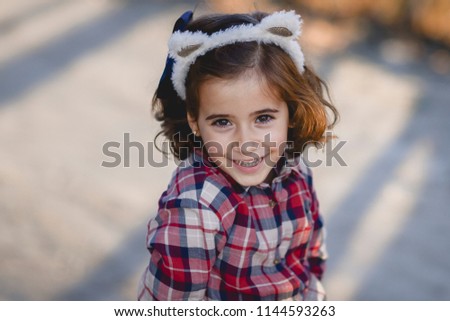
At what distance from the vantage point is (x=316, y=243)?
72.4 inches

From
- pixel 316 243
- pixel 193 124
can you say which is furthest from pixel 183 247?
pixel 316 243

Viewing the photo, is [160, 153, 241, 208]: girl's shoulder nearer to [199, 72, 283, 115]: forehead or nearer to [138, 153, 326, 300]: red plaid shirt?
[138, 153, 326, 300]: red plaid shirt

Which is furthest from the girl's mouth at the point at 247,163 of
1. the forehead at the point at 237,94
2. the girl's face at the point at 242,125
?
the forehead at the point at 237,94

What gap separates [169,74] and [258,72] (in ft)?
0.81

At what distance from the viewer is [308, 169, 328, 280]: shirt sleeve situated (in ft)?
5.74

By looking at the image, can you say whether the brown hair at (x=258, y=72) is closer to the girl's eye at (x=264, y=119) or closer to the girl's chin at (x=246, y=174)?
the girl's eye at (x=264, y=119)

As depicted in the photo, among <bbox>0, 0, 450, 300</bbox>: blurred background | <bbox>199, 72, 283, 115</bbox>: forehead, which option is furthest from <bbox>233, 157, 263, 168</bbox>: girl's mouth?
<bbox>0, 0, 450, 300</bbox>: blurred background

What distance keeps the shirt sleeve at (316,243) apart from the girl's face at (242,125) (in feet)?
0.84

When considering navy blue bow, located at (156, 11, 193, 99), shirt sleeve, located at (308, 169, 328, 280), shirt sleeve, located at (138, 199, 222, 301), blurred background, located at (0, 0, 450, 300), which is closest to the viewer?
shirt sleeve, located at (138, 199, 222, 301)

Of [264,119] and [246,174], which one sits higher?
[264,119]

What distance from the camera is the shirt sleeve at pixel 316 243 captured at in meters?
1.75

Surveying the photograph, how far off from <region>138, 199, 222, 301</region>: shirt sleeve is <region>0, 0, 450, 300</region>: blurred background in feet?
3.60

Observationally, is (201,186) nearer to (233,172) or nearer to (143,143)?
(233,172)

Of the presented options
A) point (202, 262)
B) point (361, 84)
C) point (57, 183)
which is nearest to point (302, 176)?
point (202, 262)
